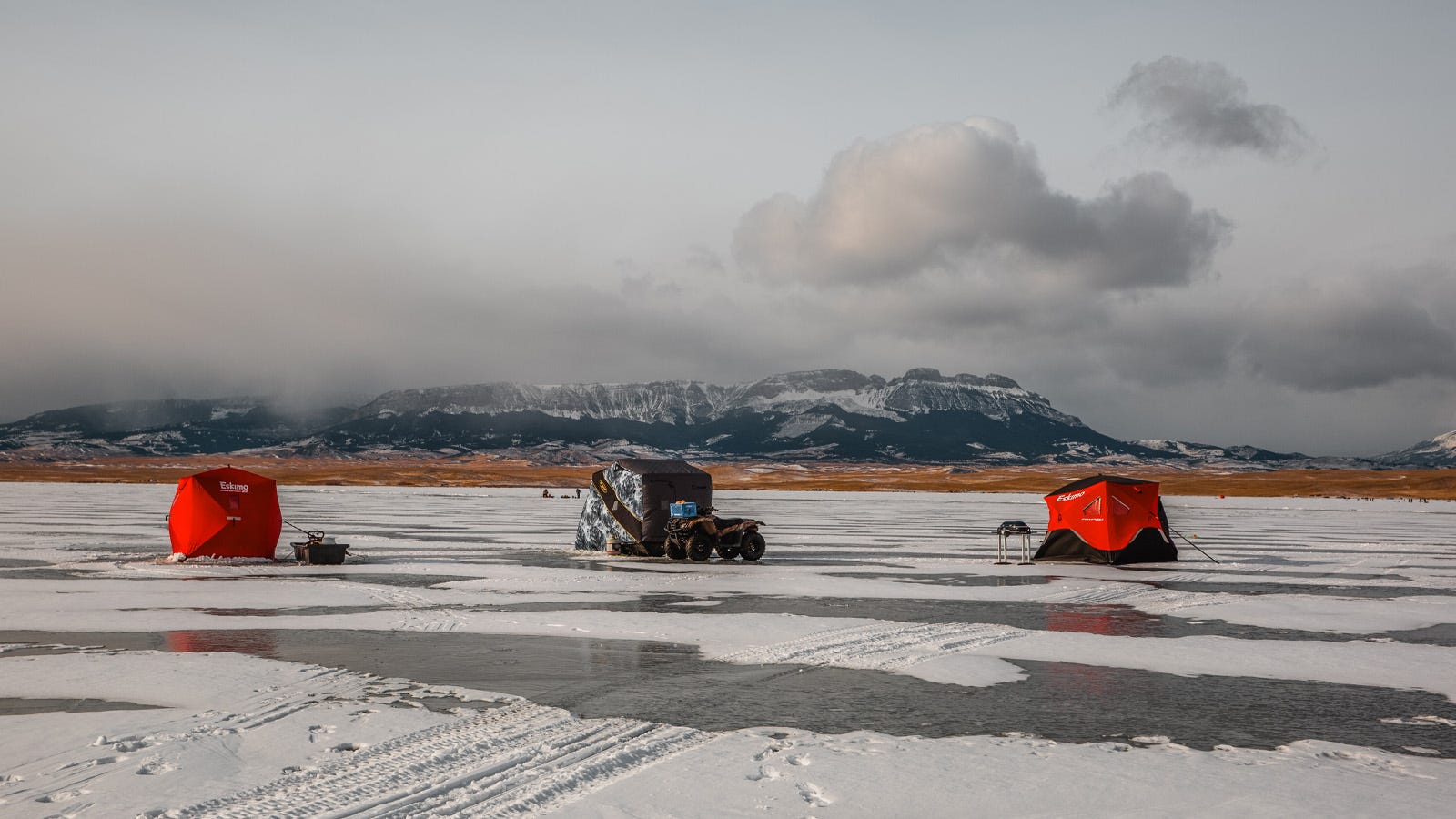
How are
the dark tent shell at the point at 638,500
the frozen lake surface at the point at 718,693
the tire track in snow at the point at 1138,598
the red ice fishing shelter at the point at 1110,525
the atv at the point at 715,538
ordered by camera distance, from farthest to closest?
1. the dark tent shell at the point at 638,500
2. the atv at the point at 715,538
3. the red ice fishing shelter at the point at 1110,525
4. the tire track in snow at the point at 1138,598
5. the frozen lake surface at the point at 718,693

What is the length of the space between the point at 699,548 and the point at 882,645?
14.8m

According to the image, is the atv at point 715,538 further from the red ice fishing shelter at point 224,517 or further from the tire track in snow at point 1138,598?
the red ice fishing shelter at point 224,517

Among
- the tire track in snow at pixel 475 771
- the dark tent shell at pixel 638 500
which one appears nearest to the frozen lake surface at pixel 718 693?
the tire track in snow at pixel 475 771

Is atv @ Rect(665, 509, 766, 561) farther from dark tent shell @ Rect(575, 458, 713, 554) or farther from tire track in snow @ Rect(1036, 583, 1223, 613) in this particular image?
tire track in snow @ Rect(1036, 583, 1223, 613)

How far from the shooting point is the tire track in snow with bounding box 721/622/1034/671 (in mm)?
12734

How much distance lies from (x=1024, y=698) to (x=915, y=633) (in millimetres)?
4286

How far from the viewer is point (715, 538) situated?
2842 cm

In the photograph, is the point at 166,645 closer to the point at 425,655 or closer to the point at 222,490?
the point at 425,655

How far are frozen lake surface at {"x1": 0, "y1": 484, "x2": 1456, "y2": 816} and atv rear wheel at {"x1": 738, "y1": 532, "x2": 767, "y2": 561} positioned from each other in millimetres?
4033

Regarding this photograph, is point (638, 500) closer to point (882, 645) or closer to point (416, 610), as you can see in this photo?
point (416, 610)

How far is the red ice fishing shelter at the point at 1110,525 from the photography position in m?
28.1

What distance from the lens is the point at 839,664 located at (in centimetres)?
1248

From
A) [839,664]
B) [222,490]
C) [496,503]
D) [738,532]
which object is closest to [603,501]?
[738,532]

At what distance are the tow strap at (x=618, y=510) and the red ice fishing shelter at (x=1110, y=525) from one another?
A: 435 inches
